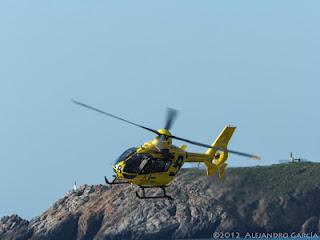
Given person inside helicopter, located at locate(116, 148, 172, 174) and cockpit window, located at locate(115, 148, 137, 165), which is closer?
person inside helicopter, located at locate(116, 148, 172, 174)

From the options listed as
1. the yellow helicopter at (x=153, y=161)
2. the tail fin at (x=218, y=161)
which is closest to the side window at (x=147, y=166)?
the yellow helicopter at (x=153, y=161)

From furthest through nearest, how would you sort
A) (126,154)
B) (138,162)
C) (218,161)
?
(218,161) → (126,154) → (138,162)

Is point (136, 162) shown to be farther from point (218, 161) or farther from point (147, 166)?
point (218, 161)

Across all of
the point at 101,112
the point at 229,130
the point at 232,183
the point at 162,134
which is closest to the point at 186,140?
the point at 162,134

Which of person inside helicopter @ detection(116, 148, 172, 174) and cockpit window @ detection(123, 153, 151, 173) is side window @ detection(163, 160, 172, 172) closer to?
person inside helicopter @ detection(116, 148, 172, 174)

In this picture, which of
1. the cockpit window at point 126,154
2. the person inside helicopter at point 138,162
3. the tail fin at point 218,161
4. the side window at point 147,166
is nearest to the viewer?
the person inside helicopter at point 138,162

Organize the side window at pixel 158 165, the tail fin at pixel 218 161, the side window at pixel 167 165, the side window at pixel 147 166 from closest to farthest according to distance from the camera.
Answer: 1. the side window at pixel 147 166
2. the side window at pixel 158 165
3. the side window at pixel 167 165
4. the tail fin at pixel 218 161

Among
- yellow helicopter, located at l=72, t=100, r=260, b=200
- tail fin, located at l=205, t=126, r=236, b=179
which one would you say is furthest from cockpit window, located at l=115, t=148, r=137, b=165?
tail fin, located at l=205, t=126, r=236, b=179

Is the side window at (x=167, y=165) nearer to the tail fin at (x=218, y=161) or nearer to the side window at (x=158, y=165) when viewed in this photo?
the side window at (x=158, y=165)

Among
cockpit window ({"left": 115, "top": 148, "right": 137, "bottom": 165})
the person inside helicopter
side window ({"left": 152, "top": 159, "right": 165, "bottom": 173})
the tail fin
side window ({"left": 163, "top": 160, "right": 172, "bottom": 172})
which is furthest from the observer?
the tail fin

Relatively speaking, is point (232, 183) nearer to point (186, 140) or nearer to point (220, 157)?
point (220, 157)

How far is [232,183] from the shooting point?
191 meters

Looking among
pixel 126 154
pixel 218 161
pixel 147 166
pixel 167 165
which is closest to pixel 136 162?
pixel 147 166

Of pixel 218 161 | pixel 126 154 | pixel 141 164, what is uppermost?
pixel 126 154
